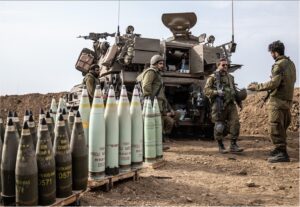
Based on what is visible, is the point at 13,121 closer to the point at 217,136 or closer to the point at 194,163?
the point at 194,163

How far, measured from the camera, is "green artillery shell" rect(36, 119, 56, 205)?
3.59m

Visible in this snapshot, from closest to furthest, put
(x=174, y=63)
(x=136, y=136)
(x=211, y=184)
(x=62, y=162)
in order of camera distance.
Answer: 1. (x=62, y=162)
2. (x=136, y=136)
3. (x=211, y=184)
4. (x=174, y=63)

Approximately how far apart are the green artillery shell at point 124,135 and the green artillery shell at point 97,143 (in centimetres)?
38

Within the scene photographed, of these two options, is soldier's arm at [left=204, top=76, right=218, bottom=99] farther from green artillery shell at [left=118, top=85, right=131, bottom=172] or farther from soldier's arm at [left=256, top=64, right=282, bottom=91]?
green artillery shell at [left=118, top=85, right=131, bottom=172]

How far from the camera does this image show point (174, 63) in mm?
12359

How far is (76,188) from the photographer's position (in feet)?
13.5

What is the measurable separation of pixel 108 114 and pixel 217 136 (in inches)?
160

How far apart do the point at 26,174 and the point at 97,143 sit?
122cm

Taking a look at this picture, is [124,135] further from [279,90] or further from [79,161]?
[279,90]

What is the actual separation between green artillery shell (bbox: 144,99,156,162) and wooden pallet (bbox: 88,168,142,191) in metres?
0.63

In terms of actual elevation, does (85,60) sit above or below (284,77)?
above

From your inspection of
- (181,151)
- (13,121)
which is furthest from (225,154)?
(13,121)

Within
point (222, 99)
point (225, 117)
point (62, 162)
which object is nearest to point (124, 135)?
point (62, 162)

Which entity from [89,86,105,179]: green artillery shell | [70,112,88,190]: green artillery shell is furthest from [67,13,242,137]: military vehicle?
[70,112,88,190]: green artillery shell
